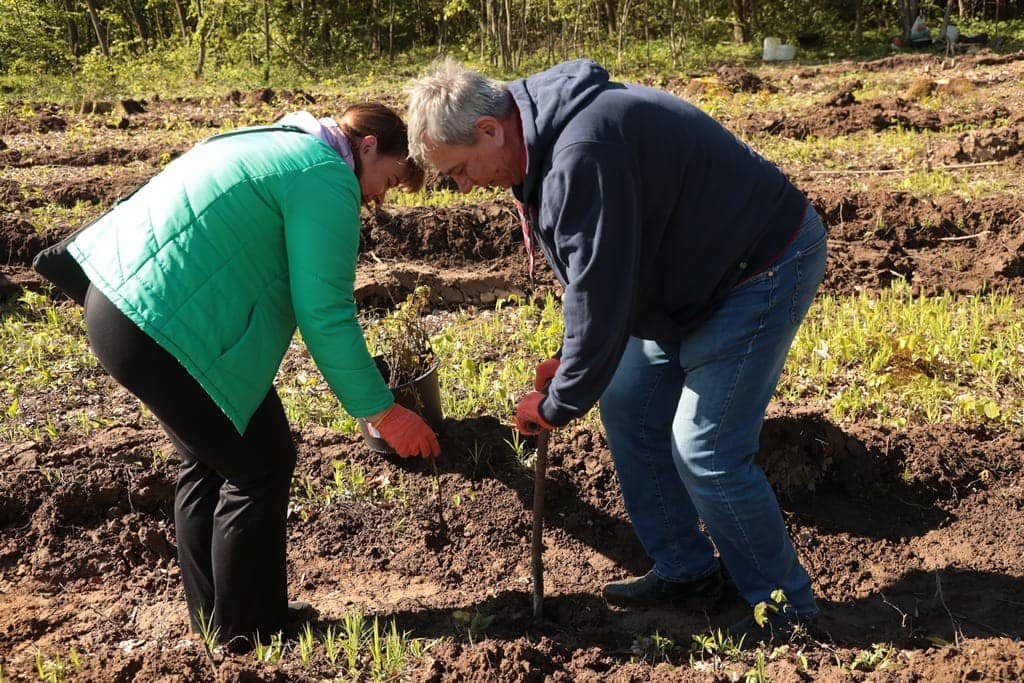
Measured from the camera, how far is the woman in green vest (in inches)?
88.6

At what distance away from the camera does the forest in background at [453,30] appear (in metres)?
18.4

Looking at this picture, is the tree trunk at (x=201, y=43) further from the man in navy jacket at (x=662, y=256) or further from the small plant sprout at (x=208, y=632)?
the man in navy jacket at (x=662, y=256)

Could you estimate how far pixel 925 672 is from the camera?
2574mm

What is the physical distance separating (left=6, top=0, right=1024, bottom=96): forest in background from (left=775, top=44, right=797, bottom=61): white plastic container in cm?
125

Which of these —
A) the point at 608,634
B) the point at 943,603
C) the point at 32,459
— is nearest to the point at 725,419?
the point at 608,634

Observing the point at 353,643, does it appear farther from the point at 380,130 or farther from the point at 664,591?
the point at 380,130

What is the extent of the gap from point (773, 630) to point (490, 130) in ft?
5.66

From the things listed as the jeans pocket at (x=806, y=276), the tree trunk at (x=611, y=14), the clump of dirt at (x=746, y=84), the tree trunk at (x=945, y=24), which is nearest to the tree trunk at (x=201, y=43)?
the tree trunk at (x=611, y=14)

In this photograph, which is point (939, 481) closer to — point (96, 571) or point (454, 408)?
point (454, 408)

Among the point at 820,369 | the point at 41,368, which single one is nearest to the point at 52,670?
the point at 41,368

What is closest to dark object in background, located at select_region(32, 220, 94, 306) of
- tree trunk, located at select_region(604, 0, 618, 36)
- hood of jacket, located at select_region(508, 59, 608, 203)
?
hood of jacket, located at select_region(508, 59, 608, 203)

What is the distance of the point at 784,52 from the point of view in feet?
57.5

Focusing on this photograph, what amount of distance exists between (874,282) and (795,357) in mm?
1678

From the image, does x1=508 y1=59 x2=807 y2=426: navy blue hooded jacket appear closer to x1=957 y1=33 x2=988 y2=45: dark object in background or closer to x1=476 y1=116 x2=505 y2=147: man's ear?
x1=476 y1=116 x2=505 y2=147: man's ear
